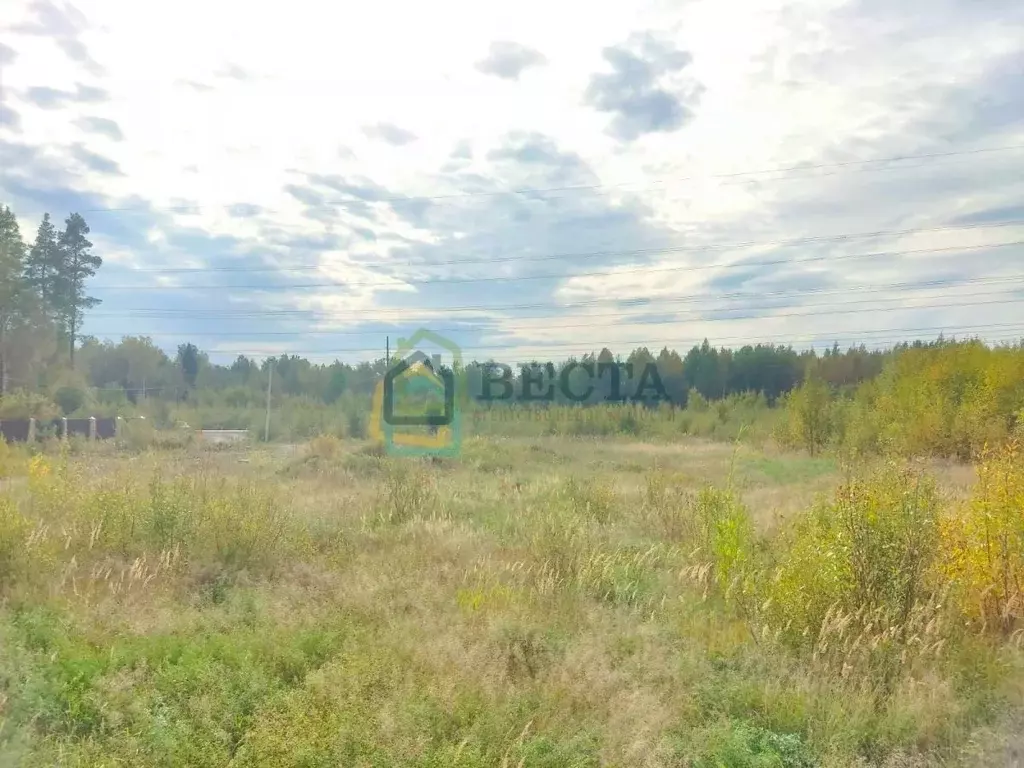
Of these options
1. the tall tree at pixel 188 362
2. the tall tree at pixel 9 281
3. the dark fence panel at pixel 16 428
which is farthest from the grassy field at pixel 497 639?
the tall tree at pixel 188 362

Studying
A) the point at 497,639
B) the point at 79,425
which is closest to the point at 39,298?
the point at 79,425

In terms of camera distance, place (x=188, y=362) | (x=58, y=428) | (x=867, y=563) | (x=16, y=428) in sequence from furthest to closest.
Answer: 1. (x=188, y=362)
2. (x=58, y=428)
3. (x=16, y=428)
4. (x=867, y=563)

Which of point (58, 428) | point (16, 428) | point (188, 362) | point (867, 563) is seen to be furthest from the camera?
point (188, 362)

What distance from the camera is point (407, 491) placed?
1138 centimetres

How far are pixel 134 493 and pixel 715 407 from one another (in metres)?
34.7

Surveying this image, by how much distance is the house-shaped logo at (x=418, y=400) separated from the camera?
89.6ft

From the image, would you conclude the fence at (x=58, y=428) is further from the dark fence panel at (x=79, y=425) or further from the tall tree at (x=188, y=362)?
the tall tree at (x=188, y=362)

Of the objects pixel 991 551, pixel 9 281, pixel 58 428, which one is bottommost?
pixel 58 428

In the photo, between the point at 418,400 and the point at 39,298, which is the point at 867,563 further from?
the point at 39,298

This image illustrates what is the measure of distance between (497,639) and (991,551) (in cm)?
435

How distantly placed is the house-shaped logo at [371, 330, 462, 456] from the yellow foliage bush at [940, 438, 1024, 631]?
69.7ft

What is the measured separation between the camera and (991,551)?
610 centimetres

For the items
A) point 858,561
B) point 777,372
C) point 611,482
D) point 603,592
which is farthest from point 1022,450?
point 777,372

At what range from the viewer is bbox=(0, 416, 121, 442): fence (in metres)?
23.2
